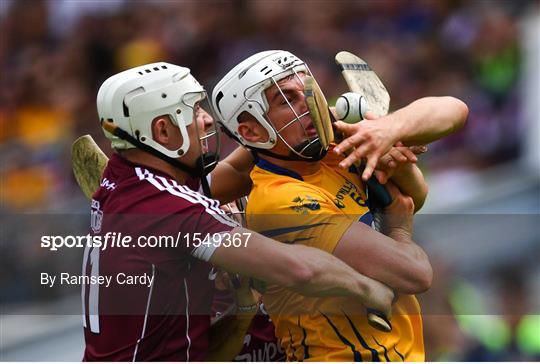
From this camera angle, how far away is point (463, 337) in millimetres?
6094

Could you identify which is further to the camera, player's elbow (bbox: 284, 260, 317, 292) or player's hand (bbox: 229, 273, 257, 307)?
player's hand (bbox: 229, 273, 257, 307)

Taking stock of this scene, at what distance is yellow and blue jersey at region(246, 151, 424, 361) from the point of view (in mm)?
4184

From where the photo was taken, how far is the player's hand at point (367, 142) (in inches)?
159

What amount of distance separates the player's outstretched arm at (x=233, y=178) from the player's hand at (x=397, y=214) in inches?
25.3

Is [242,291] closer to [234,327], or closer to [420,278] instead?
[234,327]

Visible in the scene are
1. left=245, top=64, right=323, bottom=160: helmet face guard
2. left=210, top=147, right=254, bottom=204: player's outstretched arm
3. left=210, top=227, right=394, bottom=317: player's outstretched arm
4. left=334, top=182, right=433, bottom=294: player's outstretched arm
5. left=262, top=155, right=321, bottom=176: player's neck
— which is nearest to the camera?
left=210, top=227, right=394, bottom=317: player's outstretched arm

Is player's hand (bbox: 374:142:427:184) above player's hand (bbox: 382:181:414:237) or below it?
above

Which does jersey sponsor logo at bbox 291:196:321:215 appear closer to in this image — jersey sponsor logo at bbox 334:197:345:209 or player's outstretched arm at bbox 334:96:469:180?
jersey sponsor logo at bbox 334:197:345:209

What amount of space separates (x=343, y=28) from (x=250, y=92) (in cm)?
504

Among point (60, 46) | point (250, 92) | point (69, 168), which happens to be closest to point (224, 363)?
point (250, 92)

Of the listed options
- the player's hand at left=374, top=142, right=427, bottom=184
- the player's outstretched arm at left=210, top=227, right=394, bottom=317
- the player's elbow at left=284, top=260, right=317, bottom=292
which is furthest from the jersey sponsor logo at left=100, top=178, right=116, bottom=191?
the player's hand at left=374, top=142, right=427, bottom=184

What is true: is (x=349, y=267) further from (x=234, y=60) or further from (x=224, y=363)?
(x=234, y=60)

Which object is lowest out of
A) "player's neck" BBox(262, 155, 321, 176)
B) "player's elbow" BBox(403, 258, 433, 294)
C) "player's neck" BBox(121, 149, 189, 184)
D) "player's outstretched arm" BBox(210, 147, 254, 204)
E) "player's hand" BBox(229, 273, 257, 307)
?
"player's hand" BBox(229, 273, 257, 307)

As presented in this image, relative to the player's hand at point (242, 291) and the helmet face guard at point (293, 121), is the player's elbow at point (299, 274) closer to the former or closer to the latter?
the player's hand at point (242, 291)
